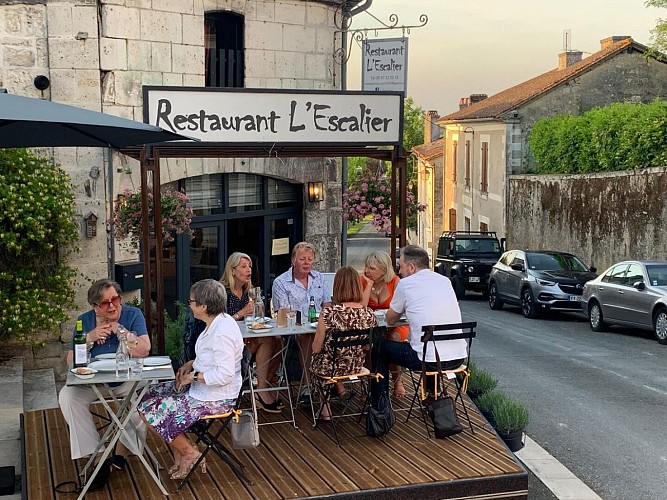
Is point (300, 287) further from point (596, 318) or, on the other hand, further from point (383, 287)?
point (596, 318)

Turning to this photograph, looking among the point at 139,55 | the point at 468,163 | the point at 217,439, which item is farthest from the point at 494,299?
the point at 468,163

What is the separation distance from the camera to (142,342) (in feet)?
20.7

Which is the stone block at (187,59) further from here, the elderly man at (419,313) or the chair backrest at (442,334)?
the chair backrest at (442,334)

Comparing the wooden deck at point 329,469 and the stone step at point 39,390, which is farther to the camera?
the stone step at point 39,390

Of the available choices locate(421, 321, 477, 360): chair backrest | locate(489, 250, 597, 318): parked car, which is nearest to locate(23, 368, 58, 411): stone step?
locate(421, 321, 477, 360): chair backrest

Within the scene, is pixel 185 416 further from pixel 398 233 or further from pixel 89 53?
pixel 89 53

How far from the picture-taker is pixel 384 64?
47.8 feet

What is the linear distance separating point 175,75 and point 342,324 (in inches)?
262

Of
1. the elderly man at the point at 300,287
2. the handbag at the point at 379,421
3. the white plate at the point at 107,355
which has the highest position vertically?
the elderly man at the point at 300,287

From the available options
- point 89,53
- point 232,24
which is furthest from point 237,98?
point 232,24

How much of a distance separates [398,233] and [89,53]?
4749 millimetres

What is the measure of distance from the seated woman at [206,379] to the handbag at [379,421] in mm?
1329

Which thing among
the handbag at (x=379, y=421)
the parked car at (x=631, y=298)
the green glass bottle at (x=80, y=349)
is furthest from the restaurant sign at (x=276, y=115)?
the parked car at (x=631, y=298)

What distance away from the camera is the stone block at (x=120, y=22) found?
454 inches
